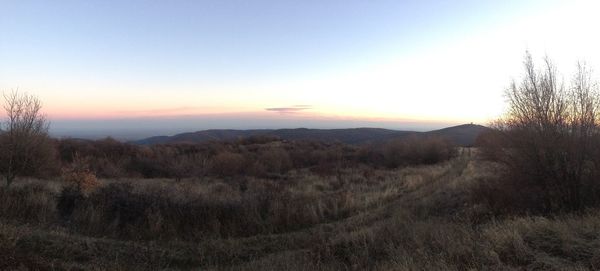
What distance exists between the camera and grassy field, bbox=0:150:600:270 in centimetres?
682

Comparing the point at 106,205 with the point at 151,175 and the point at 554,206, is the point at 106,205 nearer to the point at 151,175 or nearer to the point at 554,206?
the point at 554,206

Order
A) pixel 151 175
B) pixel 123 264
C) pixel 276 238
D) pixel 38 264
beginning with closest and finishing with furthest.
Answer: pixel 38 264, pixel 123 264, pixel 276 238, pixel 151 175

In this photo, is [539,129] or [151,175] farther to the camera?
[151,175]

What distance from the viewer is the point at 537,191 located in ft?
38.2

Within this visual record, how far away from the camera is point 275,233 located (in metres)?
12.9

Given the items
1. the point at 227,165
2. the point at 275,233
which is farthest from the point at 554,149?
the point at 227,165

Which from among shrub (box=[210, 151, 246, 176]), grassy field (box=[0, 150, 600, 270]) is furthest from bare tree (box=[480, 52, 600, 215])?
shrub (box=[210, 151, 246, 176])

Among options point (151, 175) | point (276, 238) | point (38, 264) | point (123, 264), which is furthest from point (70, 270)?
point (151, 175)

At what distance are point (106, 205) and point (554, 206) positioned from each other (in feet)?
44.7

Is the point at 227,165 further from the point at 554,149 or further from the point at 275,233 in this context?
the point at 554,149

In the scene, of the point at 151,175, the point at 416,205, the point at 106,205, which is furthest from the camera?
the point at 151,175

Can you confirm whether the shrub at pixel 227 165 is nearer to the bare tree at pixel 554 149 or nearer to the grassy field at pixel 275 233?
the grassy field at pixel 275 233

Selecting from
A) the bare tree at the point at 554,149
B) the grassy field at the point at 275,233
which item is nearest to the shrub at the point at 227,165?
the grassy field at the point at 275,233

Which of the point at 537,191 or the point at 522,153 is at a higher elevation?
the point at 522,153
